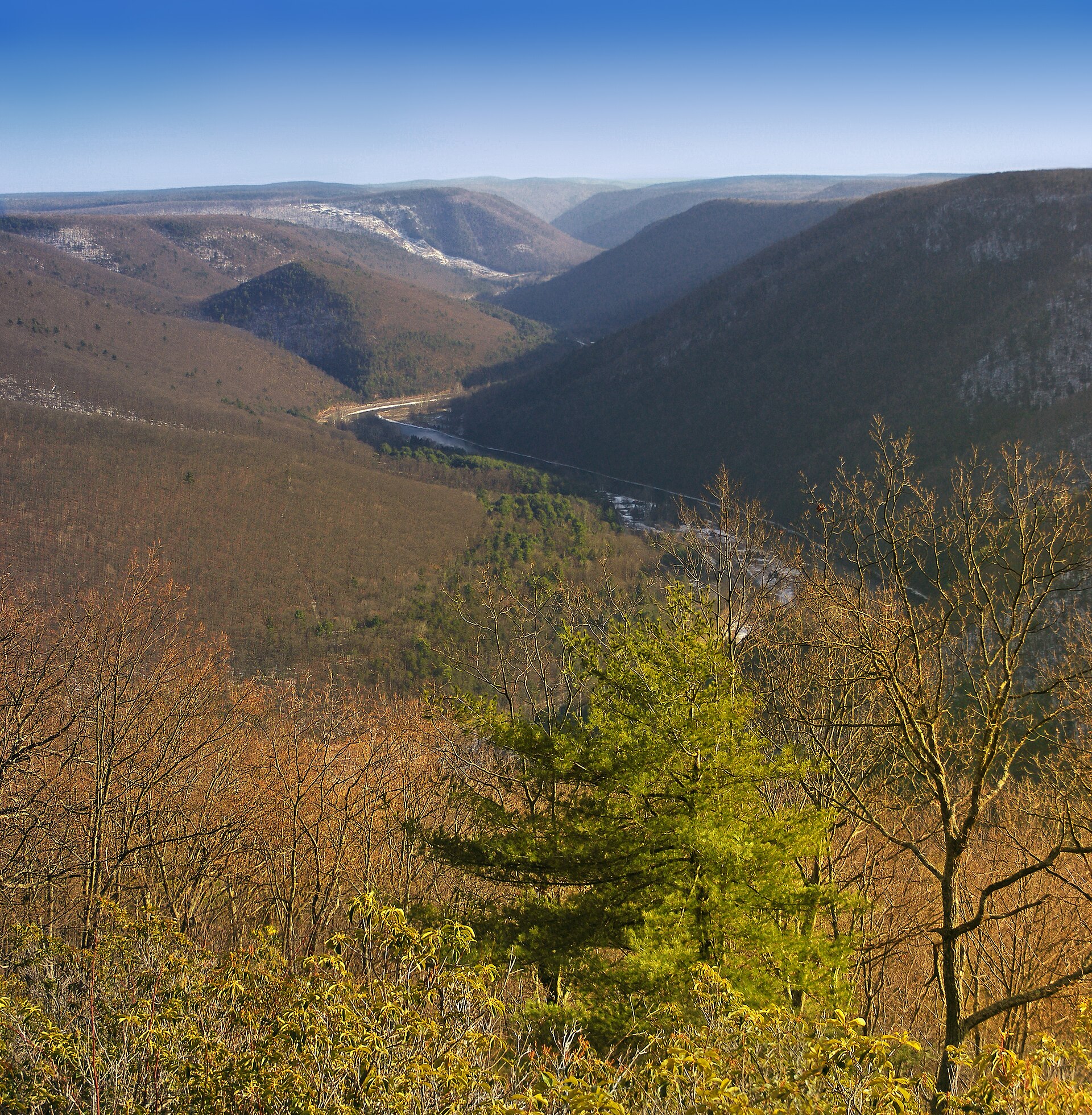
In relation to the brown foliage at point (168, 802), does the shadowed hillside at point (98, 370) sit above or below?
above

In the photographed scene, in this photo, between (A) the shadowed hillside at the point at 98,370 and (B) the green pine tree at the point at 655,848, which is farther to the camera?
(A) the shadowed hillside at the point at 98,370

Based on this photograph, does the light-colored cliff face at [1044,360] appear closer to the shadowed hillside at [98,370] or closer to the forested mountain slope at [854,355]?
the forested mountain slope at [854,355]

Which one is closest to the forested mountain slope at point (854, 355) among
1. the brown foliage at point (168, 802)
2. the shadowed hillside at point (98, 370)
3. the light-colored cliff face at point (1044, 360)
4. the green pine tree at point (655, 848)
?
the light-colored cliff face at point (1044, 360)

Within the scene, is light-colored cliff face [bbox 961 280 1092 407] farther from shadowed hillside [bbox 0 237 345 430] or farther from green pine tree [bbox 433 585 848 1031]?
shadowed hillside [bbox 0 237 345 430]

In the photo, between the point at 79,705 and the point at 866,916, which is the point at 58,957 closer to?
the point at 79,705

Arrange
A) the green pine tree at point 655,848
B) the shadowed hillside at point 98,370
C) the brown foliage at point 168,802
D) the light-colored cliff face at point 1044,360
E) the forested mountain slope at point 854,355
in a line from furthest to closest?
1. the shadowed hillside at point 98,370
2. the forested mountain slope at point 854,355
3. the light-colored cliff face at point 1044,360
4. the brown foliage at point 168,802
5. the green pine tree at point 655,848

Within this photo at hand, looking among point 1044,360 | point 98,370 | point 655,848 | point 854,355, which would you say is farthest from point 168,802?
point 98,370

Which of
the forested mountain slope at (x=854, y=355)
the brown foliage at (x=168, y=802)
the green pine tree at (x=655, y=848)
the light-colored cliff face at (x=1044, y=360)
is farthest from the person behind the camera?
the forested mountain slope at (x=854, y=355)

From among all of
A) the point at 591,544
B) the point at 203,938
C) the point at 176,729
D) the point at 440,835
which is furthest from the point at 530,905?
the point at 591,544

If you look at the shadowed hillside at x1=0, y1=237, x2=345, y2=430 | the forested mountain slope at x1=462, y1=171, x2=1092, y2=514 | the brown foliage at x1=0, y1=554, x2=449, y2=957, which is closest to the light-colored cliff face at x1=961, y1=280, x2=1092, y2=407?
the forested mountain slope at x1=462, y1=171, x2=1092, y2=514
